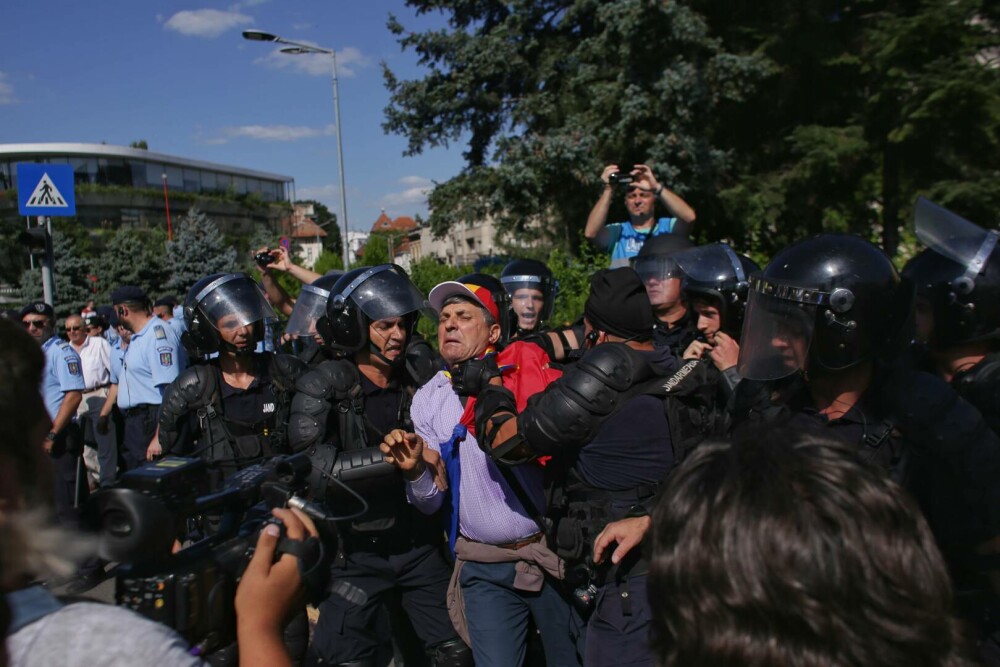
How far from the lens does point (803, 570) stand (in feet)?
3.18

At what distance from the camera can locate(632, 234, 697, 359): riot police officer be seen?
404cm

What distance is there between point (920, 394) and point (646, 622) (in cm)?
109

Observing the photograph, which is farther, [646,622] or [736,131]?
Result: [736,131]

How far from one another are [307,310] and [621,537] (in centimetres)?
386

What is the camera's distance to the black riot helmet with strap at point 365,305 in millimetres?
3654

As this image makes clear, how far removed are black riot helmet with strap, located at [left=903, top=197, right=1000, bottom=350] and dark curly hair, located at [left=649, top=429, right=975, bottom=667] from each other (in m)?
1.99

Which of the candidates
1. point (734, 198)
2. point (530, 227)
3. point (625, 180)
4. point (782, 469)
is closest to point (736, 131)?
point (734, 198)

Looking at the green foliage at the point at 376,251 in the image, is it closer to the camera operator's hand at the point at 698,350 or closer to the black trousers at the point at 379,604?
the black trousers at the point at 379,604

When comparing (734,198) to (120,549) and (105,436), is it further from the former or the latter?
(120,549)

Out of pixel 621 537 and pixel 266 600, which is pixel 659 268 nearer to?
pixel 621 537

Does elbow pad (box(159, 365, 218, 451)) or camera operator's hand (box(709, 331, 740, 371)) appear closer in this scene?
camera operator's hand (box(709, 331, 740, 371))

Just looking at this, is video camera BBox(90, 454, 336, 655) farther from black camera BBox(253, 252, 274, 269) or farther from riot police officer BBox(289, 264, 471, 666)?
black camera BBox(253, 252, 274, 269)

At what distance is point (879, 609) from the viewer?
3.18 ft

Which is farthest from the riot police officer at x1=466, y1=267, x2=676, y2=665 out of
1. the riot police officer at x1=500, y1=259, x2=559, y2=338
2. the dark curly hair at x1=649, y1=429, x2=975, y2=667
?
the riot police officer at x1=500, y1=259, x2=559, y2=338
